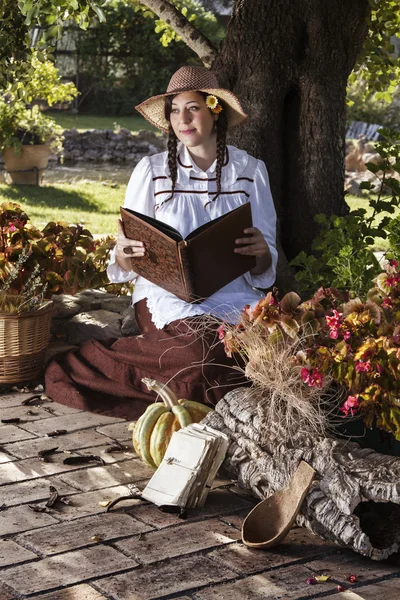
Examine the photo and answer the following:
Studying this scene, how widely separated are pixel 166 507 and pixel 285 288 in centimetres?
238

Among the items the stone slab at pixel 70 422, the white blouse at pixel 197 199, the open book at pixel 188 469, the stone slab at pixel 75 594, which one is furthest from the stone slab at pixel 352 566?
the white blouse at pixel 197 199

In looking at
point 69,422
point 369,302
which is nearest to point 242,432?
point 369,302

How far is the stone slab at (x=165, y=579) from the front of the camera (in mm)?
2844

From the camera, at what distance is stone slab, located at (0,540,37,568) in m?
3.01

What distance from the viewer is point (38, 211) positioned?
1119cm

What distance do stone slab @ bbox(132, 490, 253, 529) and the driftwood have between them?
83 mm

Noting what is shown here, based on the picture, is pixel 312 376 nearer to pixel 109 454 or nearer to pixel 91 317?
pixel 109 454

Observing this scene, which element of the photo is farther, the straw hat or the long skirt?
the straw hat

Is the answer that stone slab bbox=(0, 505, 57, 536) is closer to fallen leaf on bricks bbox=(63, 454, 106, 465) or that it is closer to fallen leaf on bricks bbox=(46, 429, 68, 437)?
fallen leaf on bricks bbox=(63, 454, 106, 465)

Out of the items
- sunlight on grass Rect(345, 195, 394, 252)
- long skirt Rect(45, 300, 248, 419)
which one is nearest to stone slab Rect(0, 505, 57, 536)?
long skirt Rect(45, 300, 248, 419)

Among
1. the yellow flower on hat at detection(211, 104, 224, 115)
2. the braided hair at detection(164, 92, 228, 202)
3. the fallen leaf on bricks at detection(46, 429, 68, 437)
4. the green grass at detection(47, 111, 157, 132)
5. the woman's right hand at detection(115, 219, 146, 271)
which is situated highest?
the green grass at detection(47, 111, 157, 132)

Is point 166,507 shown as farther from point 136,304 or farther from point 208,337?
point 136,304

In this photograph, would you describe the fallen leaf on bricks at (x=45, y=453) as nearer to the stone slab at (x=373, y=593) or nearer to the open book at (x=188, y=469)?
the open book at (x=188, y=469)

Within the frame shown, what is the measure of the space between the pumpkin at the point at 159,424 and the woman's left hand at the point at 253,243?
77 cm
